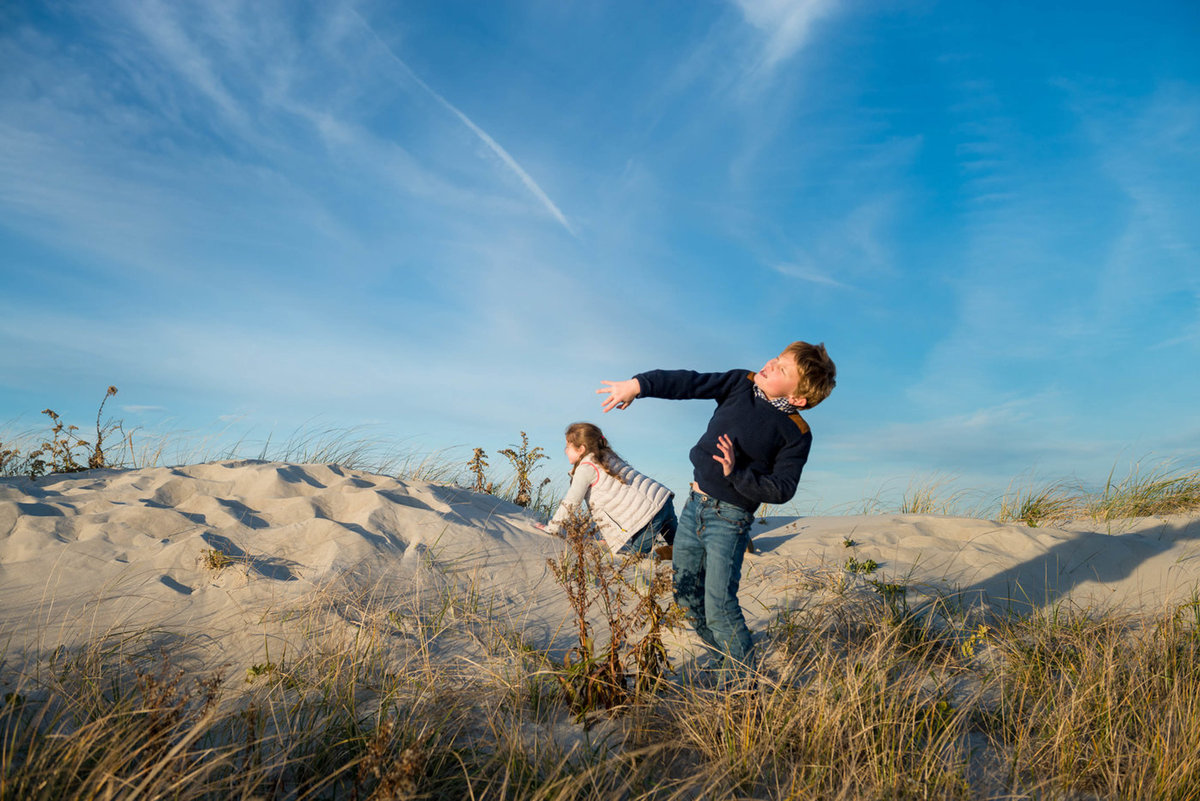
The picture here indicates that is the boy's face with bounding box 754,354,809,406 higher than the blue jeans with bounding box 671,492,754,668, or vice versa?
the boy's face with bounding box 754,354,809,406

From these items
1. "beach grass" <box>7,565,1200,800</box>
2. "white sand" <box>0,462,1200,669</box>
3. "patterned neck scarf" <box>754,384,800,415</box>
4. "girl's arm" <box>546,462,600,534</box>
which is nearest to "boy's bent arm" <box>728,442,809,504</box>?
"patterned neck scarf" <box>754,384,800,415</box>

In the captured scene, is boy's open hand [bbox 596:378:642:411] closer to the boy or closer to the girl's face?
the boy

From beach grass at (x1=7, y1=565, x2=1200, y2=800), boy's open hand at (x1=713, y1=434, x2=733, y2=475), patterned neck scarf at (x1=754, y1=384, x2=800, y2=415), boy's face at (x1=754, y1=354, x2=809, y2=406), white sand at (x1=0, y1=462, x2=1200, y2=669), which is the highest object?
boy's face at (x1=754, y1=354, x2=809, y2=406)

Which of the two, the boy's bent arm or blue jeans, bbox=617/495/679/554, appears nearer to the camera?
the boy's bent arm

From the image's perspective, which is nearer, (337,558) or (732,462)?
(732,462)

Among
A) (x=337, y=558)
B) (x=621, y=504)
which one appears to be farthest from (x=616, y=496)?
(x=337, y=558)

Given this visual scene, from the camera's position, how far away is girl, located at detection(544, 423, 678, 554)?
6.39 m

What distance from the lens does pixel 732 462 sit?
152 inches

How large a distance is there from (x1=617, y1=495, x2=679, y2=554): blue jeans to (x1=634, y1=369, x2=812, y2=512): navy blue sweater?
2.30m

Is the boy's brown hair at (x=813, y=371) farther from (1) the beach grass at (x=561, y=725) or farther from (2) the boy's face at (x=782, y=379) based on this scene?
(1) the beach grass at (x=561, y=725)

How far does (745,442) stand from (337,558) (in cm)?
312

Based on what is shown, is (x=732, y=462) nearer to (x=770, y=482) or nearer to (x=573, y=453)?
(x=770, y=482)

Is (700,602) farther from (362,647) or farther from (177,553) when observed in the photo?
(177,553)

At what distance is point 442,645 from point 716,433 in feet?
6.55
